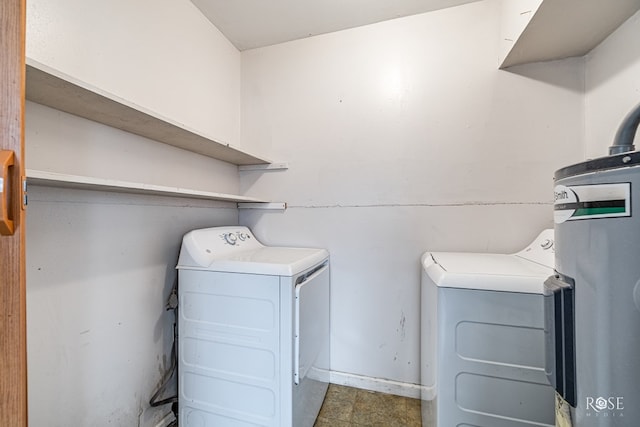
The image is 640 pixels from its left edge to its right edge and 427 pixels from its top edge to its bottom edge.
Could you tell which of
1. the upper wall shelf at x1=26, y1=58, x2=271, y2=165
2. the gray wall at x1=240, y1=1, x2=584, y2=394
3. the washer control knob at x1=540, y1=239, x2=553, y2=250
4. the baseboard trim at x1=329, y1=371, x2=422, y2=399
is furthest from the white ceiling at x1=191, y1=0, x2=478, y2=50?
the baseboard trim at x1=329, y1=371, x2=422, y2=399

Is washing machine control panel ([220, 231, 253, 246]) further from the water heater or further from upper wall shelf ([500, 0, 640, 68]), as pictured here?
upper wall shelf ([500, 0, 640, 68])

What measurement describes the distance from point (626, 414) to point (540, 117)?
1.64 metres

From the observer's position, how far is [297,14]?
68.2 inches

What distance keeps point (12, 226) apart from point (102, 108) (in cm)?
64

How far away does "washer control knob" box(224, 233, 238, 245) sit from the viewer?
160cm

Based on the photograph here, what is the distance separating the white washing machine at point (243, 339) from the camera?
118 centimetres

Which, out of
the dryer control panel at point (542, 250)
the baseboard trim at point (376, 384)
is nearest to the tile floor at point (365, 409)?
the baseboard trim at point (376, 384)

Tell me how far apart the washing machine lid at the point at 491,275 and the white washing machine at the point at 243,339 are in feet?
2.18

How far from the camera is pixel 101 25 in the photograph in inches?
43.6

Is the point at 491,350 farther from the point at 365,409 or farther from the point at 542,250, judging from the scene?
the point at 365,409

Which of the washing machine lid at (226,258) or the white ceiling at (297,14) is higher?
the white ceiling at (297,14)

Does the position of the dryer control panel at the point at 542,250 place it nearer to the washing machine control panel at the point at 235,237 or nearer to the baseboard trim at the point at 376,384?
the baseboard trim at the point at 376,384

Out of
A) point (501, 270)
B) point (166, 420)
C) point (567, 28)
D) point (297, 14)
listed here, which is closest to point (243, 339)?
point (166, 420)

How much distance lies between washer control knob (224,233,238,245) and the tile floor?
3.93ft
